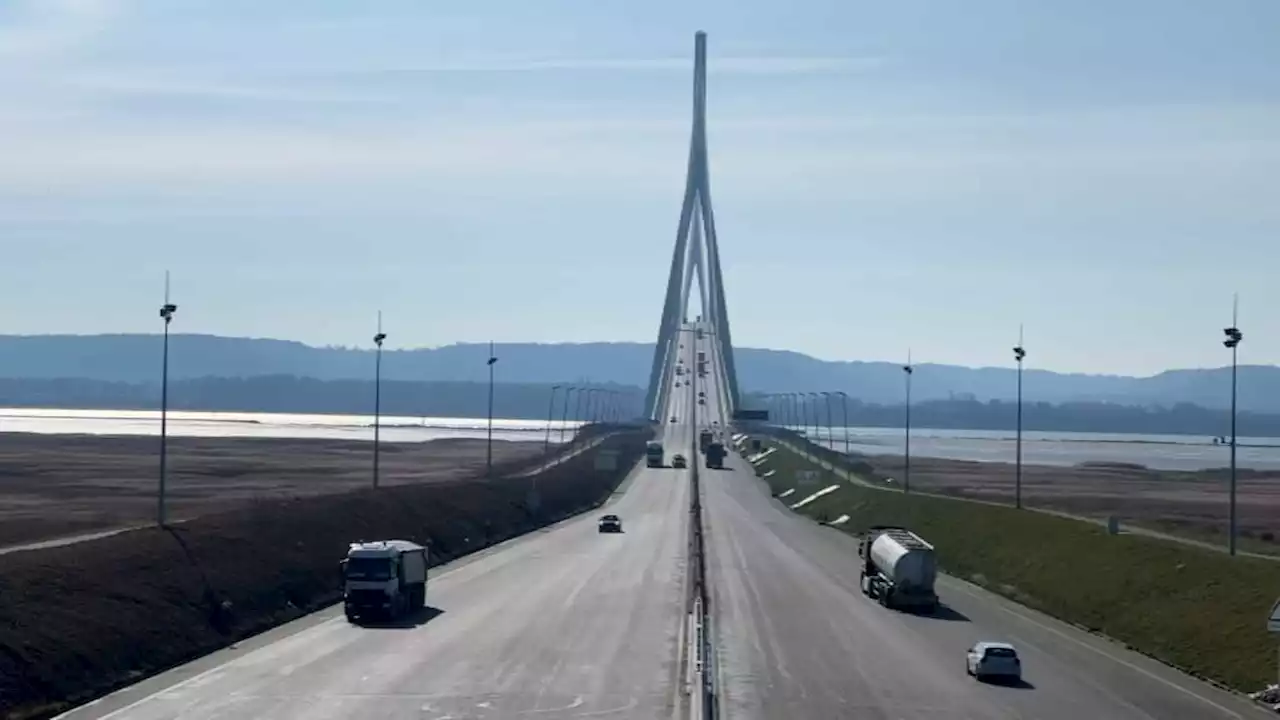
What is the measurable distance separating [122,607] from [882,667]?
2122cm

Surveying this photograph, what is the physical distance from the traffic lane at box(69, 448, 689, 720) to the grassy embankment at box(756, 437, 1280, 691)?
47.4 feet

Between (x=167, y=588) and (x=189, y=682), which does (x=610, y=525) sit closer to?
(x=167, y=588)

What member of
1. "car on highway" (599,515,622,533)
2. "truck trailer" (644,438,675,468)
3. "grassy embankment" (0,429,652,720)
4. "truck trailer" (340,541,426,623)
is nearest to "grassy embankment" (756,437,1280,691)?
"car on highway" (599,515,622,533)

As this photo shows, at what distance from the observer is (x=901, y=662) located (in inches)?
1865

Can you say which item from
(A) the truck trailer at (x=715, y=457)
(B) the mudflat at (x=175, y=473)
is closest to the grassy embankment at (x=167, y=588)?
(B) the mudflat at (x=175, y=473)

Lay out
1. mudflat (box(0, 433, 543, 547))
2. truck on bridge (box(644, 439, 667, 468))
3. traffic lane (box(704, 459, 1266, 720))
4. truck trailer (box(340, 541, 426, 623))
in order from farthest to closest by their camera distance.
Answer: truck on bridge (box(644, 439, 667, 468))
mudflat (box(0, 433, 543, 547))
truck trailer (box(340, 541, 426, 623))
traffic lane (box(704, 459, 1266, 720))

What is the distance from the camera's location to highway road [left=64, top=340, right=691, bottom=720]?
37719mm

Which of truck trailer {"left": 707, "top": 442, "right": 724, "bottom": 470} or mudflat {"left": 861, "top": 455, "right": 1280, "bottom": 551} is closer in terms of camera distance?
mudflat {"left": 861, "top": 455, "right": 1280, "bottom": 551}

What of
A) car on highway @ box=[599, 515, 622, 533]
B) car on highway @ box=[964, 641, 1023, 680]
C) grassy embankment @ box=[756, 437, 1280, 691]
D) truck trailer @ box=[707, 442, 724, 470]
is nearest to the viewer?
car on highway @ box=[964, 641, 1023, 680]

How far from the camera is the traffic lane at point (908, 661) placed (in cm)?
3991

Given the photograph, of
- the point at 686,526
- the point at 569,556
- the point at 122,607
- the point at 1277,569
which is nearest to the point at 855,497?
the point at 686,526

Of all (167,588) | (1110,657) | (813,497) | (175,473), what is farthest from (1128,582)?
(175,473)

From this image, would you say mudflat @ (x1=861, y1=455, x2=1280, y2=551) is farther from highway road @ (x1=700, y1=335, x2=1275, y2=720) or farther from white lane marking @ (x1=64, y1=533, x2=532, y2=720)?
white lane marking @ (x1=64, y1=533, x2=532, y2=720)

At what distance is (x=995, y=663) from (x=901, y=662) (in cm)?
400
